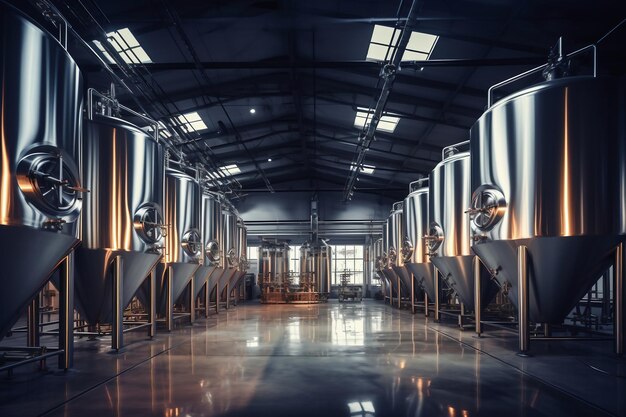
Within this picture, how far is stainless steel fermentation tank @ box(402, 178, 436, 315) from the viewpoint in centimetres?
1083

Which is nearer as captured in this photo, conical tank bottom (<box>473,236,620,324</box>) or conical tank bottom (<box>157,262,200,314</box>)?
conical tank bottom (<box>473,236,620,324</box>)

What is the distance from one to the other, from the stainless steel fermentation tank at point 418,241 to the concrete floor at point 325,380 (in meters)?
3.78

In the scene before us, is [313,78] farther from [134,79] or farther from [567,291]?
[567,291]

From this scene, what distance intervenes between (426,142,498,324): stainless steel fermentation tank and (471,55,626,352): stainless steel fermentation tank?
2130mm

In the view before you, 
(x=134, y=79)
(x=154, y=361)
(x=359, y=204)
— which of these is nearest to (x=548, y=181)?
(x=154, y=361)

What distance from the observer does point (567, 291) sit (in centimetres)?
564

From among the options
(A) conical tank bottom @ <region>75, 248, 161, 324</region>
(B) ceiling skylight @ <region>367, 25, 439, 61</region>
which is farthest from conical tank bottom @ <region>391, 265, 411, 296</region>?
(A) conical tank bottom @ <region>75, 248, 161, 324</region>

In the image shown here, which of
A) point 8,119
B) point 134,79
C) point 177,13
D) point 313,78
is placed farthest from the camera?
point 313,78

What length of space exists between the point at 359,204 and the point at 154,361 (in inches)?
890

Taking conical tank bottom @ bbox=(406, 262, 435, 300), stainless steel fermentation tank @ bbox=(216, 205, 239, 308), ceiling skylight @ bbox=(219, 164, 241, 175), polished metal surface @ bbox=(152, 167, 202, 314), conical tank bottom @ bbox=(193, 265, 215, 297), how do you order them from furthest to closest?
ceiling skylight @ bbox=(219, 164, 241, 175)
stainless steel fermentation tank @ bbox=(216, 205, 239, 308)
conical tank bottom @ bbox=(406, 262, 435, 300)
conical tank bottom @ bbox=(193, 265, 215, 297)
polished metal surface @ bbox=(152, 167, 202, 314)

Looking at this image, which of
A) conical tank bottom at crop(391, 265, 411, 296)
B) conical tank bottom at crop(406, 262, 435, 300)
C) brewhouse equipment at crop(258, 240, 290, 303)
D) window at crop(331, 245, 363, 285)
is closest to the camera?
conical tank bottom at crop(406, 262, 435, 300)

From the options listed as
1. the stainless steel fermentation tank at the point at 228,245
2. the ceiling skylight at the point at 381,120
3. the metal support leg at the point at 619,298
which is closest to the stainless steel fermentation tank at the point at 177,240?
the stainless steel fermentation tank at the point at 228,245

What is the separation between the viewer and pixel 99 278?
595 cm

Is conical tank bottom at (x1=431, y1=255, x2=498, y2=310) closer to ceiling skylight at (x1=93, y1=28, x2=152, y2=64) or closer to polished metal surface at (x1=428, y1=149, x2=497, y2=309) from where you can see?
polished metal surface at (x1=428, y1=149, x2=497, y2=309)
